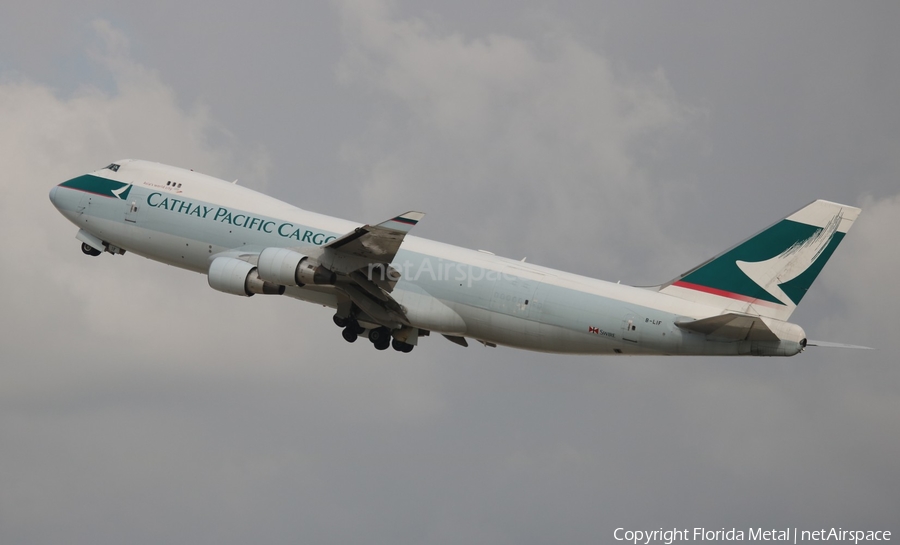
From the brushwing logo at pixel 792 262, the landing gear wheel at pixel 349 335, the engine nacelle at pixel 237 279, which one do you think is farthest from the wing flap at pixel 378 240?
the brushwing logo at pixel 792 262

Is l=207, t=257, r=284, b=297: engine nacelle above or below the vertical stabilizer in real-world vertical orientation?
below

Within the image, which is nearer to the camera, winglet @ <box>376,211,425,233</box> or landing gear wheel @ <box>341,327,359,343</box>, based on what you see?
winglet @ <box>376,211,425,233</box>

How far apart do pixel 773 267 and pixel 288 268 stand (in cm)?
1909

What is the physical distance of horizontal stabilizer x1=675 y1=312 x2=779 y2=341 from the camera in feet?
142

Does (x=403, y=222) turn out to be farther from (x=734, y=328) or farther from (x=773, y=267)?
(x=773, y=267)

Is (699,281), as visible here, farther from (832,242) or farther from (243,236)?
(243,236)

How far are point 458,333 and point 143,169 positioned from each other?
53.2 feet

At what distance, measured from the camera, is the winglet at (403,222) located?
41900 millimetres

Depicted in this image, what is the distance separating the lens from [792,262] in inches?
1816

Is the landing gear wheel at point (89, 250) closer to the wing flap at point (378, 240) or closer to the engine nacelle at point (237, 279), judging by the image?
the engine nacelle at point (237, 279)

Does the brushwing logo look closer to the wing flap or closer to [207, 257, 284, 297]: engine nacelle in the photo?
the wing flap

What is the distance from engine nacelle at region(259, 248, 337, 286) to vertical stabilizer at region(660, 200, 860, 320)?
1413cm

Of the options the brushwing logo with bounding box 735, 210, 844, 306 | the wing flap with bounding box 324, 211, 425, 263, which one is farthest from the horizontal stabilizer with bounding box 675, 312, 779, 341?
the wing flap with bounding box 324, 211, 425, 263

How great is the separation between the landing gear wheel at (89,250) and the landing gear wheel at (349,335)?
12.2m
